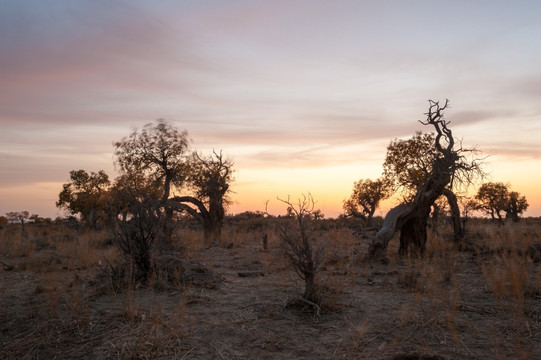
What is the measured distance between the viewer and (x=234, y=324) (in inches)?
271

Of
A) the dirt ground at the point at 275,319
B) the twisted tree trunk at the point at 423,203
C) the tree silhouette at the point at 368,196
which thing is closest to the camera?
the dirt ground at the point at 275,319

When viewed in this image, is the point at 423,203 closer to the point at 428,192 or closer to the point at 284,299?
the point at 428,192

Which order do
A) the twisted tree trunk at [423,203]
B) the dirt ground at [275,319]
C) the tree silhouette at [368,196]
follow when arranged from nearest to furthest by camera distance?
the dirt ground at [275,319] → the twisted tree trunk at [423,203] → the tree silhouette at [368,196]

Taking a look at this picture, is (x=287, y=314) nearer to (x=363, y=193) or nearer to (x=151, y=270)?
(x=151, y=270)

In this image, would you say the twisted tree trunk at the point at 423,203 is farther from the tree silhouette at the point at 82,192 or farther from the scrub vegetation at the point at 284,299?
the tree silhouette at the point at 82,192

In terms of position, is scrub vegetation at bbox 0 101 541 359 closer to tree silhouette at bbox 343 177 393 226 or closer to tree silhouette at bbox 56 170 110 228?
tree silhouette at bbox 343 177 393 226

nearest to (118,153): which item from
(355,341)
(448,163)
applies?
(448,163)

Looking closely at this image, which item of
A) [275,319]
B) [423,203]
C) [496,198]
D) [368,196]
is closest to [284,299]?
[275,319]

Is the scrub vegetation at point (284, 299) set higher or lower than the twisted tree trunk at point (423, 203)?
lower

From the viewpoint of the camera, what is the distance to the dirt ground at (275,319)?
5758 mm

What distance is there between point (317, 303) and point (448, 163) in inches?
372

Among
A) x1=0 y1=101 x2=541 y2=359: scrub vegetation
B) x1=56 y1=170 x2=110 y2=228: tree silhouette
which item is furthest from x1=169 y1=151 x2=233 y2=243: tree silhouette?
x1=56 y1=170 x2=110 y2=228: tree silhouette

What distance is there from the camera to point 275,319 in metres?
7.12

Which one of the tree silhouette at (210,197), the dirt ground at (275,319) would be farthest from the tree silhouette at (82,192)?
the dirt ground at (275,319)
